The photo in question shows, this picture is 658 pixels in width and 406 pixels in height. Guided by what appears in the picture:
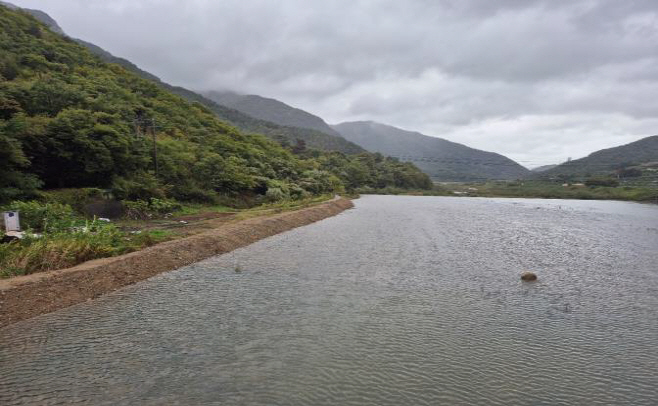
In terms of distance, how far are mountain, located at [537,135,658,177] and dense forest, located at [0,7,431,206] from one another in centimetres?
13270

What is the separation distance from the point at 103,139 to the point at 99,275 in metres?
19.8

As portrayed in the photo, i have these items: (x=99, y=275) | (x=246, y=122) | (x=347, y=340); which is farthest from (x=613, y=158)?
(x=99, y=275)

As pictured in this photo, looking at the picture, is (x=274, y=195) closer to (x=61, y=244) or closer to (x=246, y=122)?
(x=61, y=244)

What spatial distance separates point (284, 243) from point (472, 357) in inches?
659

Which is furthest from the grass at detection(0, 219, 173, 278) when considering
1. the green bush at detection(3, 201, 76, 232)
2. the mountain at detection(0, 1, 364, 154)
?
the mountain at detection(0, 1, 364, 154)

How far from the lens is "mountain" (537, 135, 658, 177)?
155m

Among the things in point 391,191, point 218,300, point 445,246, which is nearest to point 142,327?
point 218,300

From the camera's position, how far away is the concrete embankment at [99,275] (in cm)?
1062

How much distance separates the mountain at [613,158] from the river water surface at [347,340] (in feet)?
524

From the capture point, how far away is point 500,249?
76.9ft

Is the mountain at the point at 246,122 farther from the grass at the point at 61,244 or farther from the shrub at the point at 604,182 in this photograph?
the grass at the point at 61,244

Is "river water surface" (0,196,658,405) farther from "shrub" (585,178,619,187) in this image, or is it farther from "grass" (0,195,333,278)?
"shrub" (585,178,619,187)

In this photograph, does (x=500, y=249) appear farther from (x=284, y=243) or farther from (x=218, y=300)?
(x=218, y=300)

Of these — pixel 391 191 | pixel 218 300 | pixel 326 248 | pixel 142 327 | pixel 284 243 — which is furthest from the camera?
pixel 391 191
